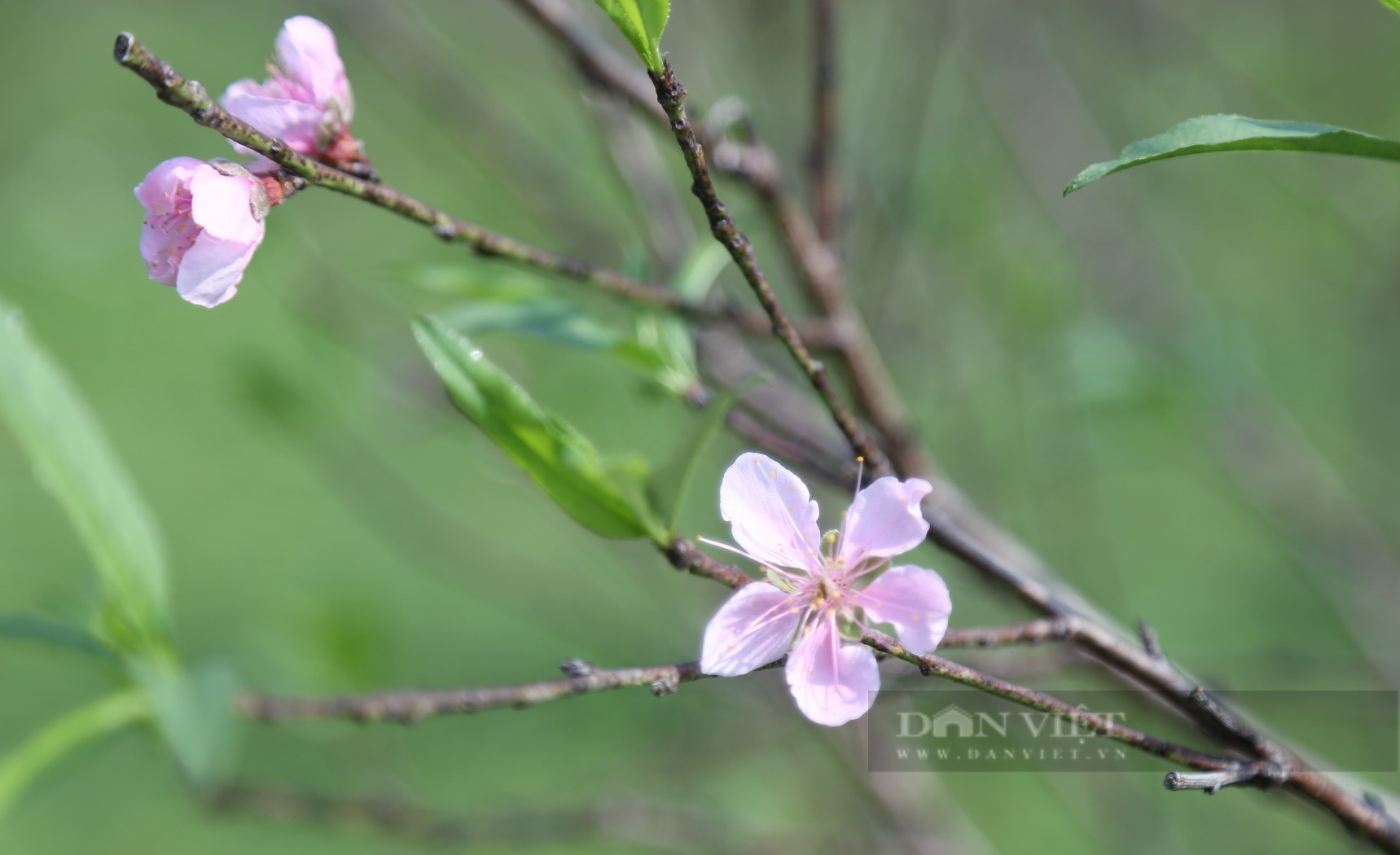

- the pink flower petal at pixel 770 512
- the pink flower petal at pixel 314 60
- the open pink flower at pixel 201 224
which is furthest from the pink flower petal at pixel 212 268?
the pink flower petal at pixel 770 512

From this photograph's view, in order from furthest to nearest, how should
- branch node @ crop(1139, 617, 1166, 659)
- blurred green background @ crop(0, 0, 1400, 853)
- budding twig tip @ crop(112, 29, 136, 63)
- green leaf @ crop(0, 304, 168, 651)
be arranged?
1. blurred green background @ crop(0, 0, 1400, 853)
2. green leaf @ crop(0, 304, 168, 651)
3. branch node @ crop(1139, 617, 1166, 659)
4. budding twig tip @ crop(112, 29, 136, 63)

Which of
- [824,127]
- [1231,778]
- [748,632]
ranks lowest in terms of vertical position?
[1231,778]

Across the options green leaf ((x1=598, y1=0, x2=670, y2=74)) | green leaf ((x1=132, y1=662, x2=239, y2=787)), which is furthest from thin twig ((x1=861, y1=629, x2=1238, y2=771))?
green leaf ((x1=132, y1=662, x2=239, y2=787))

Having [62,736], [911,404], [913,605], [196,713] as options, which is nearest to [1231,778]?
[913,605]

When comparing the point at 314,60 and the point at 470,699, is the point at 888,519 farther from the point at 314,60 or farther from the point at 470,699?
the point at 314,60

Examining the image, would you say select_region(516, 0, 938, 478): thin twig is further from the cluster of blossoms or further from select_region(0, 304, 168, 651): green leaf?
select_region(0, 304, 168, 651): green leaf

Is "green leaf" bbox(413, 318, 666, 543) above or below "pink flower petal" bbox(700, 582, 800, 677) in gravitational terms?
above
